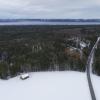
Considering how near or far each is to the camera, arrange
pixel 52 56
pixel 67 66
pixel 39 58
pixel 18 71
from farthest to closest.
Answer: pixel 52 56, pixel 39 58, pixel 67 66, pixel 18 71

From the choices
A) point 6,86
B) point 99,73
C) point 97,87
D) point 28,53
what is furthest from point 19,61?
point 97,87

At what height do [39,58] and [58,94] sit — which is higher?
[58,94]

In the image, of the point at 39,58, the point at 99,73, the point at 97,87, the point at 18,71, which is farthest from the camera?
the point at 39,58

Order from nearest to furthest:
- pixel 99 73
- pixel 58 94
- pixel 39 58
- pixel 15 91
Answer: pixel 58 94 → pixel 15 91 → pixel 99 73 → pixel 39 58

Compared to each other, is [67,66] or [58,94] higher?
[58,94]

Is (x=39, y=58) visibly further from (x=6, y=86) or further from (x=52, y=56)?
(x=6, y=86)

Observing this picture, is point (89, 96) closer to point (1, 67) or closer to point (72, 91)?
point (72, 91)

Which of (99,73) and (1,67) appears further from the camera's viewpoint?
(1,67)

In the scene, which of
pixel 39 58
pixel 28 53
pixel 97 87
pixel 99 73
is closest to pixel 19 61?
pixel 39 58

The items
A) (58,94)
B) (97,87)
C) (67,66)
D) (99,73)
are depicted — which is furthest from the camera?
(67,66)
